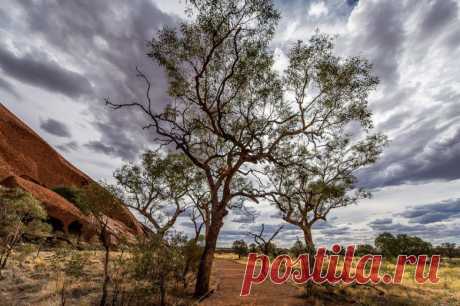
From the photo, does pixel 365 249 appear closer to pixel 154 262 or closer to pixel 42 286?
pixel 154 262

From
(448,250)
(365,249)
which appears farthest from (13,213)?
(448,250)

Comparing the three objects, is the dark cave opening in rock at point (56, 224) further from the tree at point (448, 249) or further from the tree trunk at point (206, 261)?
the tree at point (448, 249)

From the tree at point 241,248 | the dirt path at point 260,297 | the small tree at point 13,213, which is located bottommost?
the tree at point 241,248

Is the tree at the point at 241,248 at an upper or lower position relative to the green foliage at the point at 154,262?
lower

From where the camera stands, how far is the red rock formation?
3347 cm

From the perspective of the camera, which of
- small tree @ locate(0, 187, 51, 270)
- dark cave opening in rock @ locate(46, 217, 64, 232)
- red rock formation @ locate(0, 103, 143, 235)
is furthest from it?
dark cave opening in rock @ locate(46, 217, 64, 232)

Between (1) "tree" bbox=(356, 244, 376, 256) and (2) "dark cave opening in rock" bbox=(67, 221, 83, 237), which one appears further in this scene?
(1) "tree" bbox=(356, 244, 376, 256)

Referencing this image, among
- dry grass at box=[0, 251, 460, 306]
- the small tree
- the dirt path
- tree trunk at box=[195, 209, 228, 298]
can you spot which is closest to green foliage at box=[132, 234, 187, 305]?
tree trunk at box=[195, 209, 228, 298]

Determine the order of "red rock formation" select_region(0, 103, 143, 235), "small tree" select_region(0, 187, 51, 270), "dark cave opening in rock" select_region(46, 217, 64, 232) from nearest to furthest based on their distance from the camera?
"small tree" select_region(0, 187, 51, 270), "red rock formation" select_region(0, 103, 143, 235), "dark cave opening in rock" select_region(46, 217, 64, 232)

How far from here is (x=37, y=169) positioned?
42.4 meters

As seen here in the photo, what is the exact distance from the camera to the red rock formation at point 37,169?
33.5 meters

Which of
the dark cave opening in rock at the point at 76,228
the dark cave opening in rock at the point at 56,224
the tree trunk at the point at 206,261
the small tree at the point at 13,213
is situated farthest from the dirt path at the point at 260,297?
the dark cave opening in rock at the point at 76,228

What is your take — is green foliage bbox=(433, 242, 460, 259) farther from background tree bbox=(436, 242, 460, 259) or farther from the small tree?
the small tree

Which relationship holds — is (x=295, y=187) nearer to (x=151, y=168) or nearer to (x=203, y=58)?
(x=151, y=168)
